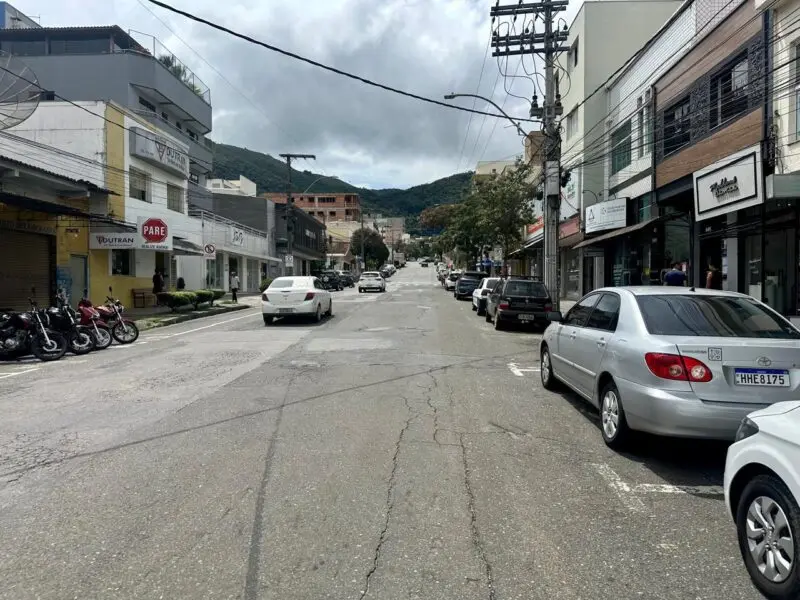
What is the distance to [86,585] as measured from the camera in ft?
10.6

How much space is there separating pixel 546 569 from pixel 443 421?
3.36m

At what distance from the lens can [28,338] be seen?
11992mm

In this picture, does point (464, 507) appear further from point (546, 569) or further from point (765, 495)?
point (765, 495)

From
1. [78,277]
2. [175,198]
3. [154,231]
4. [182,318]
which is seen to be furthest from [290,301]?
[175,198]

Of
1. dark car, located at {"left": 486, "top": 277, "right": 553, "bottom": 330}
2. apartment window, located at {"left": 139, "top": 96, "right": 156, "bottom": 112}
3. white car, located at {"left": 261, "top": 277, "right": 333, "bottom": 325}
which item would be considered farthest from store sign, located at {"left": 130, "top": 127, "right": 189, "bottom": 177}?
dark car, located at {"left": 486, "top": 277, "right": 553, "bottom": 330}

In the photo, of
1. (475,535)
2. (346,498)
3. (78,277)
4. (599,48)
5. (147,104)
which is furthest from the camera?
(147,104)

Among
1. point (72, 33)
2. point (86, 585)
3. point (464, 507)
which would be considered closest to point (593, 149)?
point (464, 507)

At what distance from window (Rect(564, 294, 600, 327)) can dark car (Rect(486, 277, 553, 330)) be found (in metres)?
9.25

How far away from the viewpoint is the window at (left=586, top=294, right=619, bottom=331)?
624cm

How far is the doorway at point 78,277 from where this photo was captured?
69.2 ft

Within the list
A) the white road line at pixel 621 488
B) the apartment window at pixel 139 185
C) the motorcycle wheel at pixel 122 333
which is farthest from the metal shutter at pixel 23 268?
the white road line at pixel 621 488

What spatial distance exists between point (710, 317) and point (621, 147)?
69.3ft

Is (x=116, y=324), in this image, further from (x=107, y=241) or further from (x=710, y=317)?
(x=710, y=317)

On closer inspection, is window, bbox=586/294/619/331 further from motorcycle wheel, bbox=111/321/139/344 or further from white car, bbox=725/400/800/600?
motorcycle wheel, bbox=111/321/139/344
